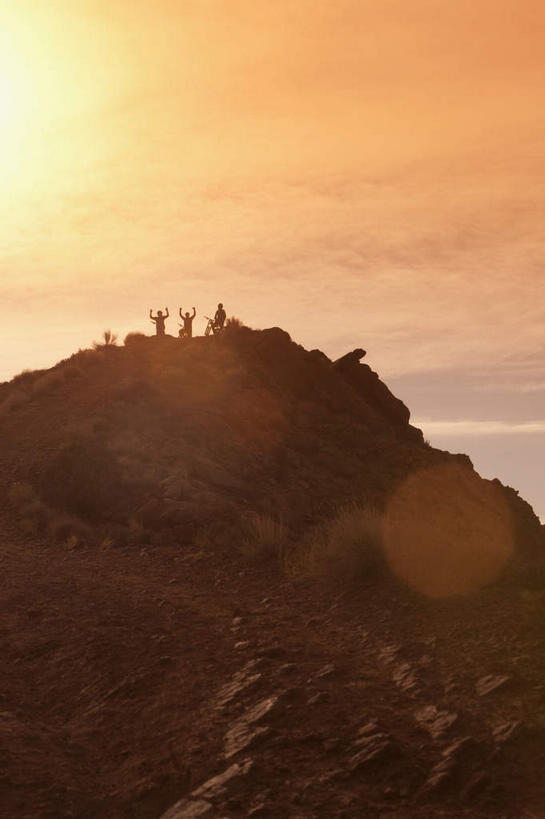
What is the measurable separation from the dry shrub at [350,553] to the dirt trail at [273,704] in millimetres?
510

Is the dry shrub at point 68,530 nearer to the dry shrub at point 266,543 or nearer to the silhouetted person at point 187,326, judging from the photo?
A: the dry shrub at point 266,543

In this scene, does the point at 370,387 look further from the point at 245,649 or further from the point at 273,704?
the point at 273,704

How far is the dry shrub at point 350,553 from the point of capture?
40.7 feet

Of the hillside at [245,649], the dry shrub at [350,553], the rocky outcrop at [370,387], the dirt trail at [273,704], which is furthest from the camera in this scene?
the rocky outcrop at [370,387]

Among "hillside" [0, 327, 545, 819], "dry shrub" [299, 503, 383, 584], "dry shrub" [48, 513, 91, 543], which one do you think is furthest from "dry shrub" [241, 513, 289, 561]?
"dry shrub" [48, 513, 91, 543]

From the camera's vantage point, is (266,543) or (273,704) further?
(266,543)

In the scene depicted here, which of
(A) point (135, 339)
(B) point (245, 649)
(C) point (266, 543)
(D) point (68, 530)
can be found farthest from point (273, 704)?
(A) point (135, 339)

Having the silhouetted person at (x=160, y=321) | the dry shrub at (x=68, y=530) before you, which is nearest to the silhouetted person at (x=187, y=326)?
the silhouetted person at (x=160, y=321)

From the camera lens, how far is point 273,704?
7.66 m

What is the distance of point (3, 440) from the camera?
101ft

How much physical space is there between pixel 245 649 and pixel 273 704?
1984mm

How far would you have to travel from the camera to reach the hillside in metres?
6.32

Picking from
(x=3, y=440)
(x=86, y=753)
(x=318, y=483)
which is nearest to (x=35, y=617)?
(x=86, y=753)

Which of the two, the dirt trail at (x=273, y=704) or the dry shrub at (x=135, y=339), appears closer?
the dirt trail at (x=273, y=704)
